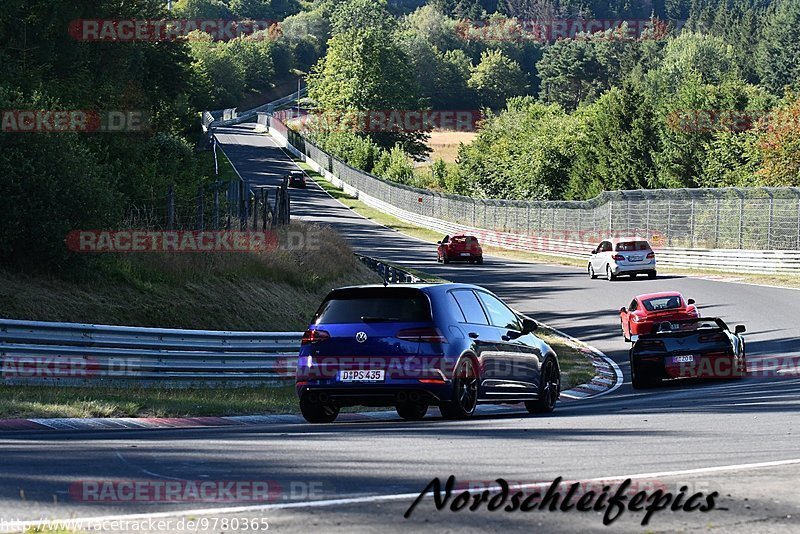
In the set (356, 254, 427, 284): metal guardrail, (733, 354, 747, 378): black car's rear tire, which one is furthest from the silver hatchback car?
(733, 354, 747, 378): black car's rear tire

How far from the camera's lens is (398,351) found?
44.0 ft

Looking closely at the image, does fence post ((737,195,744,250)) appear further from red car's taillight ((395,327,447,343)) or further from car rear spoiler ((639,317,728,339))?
red car's taillight ((395,327,447,343))

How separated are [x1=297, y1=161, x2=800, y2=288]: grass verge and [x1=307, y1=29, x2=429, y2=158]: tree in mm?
14184

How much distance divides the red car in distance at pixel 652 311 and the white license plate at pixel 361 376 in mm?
15138

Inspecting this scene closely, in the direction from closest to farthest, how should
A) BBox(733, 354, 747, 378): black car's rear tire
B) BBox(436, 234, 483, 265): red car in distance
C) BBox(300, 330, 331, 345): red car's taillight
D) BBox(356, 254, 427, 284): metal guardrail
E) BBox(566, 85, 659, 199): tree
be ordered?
BBox(300, 330, 331, 345): red car's taillight → BBox(733, 354, 747, 378): black car's rear tire → BBox(356, 254, 427, 284): metal guardrail → BBox(436, 234, 483, 265): red car in distance → BBox(566, 85, 659, 199): tree

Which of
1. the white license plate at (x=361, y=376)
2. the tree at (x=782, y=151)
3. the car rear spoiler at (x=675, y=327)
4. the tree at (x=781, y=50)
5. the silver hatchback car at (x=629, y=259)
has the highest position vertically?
the tree at (x=781, y=50)

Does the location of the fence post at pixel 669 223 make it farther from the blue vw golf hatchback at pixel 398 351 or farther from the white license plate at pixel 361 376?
the white license plate at pixel 361 376

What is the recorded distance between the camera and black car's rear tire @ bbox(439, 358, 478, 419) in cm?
1360

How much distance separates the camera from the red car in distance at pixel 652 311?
27658 mm

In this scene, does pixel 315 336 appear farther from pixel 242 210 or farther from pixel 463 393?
pixel 242 210

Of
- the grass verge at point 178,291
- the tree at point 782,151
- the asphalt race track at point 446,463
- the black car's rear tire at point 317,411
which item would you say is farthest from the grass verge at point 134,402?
the tree at point 782,151

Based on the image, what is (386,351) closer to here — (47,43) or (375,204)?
(47,43)

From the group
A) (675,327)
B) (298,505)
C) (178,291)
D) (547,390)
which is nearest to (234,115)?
(178,291)

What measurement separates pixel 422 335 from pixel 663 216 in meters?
43.4
